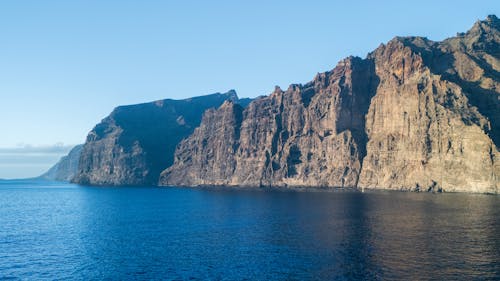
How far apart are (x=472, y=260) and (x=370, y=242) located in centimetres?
1932

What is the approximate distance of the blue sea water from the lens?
63.4 meters

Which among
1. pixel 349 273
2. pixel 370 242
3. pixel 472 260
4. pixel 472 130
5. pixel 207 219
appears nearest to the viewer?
pixel 349 273

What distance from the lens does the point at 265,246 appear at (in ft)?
268

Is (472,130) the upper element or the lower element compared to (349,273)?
upper

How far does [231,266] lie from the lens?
67312 mm

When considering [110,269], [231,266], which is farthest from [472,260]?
[110,269]

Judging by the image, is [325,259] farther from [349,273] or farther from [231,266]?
[231,266]

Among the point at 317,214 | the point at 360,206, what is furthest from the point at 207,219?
the point at 360,206

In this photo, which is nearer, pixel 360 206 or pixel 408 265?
pixel 408 265

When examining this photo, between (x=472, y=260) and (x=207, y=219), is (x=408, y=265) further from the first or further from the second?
(x=207, y=219)

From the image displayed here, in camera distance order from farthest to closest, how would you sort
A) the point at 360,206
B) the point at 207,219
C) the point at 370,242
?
the point at 360,206
the point at 207,219
the point at 370,242

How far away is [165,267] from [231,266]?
396 inches

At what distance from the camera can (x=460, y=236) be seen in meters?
84.2

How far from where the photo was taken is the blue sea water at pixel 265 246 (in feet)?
208
